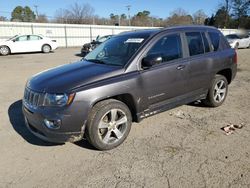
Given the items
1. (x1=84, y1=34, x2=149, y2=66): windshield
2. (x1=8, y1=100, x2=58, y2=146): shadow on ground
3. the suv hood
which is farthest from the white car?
the suv hood

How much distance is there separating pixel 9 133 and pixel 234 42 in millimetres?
21608

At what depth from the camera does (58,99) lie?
308 cm

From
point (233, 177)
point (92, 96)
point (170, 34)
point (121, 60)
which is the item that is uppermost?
point (170, 34)

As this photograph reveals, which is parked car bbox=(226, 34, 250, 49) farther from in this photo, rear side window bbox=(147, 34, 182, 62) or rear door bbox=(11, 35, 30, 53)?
rear side window bbox=(147, 34, 182, 62)

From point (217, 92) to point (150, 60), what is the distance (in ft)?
7.59

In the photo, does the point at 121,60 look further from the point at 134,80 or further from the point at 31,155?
the point at 31,155

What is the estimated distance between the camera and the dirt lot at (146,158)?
279 centimetres

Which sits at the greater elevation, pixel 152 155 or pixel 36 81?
pixel 36 81

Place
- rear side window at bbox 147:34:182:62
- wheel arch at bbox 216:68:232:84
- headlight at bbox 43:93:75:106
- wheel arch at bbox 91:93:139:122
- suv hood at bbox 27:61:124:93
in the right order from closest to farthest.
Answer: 1. headlight at bbox 43:93:75:106
2. suv hood at bbox 27:61:124:93
3. wheel arch at bbox 91:93:139:122
4. rear side window at bbox 147:34:182:62
5. wheel arch at bbox 216:68:232:84

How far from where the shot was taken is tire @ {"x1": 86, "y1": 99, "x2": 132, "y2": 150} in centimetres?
326

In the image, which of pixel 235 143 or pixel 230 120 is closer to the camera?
pixel 235 143

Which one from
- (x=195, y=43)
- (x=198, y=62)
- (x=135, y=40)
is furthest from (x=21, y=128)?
(x=195, y=43)

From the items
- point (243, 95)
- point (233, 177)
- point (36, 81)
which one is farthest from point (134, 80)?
point (243, 95)

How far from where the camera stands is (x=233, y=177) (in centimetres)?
279
